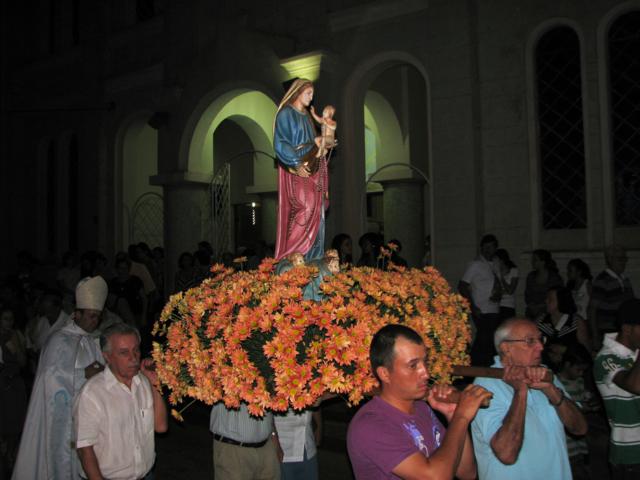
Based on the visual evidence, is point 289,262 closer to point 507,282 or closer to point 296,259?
point 296,259

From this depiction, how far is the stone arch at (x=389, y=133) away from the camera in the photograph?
11547 millimetres

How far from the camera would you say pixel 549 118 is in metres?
10.1

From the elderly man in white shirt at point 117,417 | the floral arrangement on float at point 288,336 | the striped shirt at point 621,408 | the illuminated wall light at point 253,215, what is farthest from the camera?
the illuminated wall light at point 253,215

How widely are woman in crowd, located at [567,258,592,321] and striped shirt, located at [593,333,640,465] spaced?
3.92 m

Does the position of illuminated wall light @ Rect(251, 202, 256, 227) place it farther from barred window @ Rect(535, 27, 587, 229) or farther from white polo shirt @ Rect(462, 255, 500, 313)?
white polo shirt @ Rect(462, 255, 500, 313)

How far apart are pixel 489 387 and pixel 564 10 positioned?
799 centimetres

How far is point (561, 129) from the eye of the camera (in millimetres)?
10062

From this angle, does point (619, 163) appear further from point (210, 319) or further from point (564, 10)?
point (210, 319)

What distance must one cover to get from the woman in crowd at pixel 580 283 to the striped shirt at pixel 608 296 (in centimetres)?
50

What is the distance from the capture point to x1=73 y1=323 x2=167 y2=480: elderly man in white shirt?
368 centimetres

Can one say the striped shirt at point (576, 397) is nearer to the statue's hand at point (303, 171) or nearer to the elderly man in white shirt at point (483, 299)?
the statue's hand at point (303, 171)

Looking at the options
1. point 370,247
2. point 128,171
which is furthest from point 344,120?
point 128,171

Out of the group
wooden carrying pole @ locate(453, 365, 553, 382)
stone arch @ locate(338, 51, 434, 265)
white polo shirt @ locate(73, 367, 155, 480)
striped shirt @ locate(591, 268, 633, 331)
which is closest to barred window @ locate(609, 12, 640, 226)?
striped shirt @ locate(591, 268, 633, 331)

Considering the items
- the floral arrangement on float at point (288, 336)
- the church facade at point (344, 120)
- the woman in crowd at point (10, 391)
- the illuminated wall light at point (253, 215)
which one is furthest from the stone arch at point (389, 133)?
the floral arrangement on float at point (288, 336)
